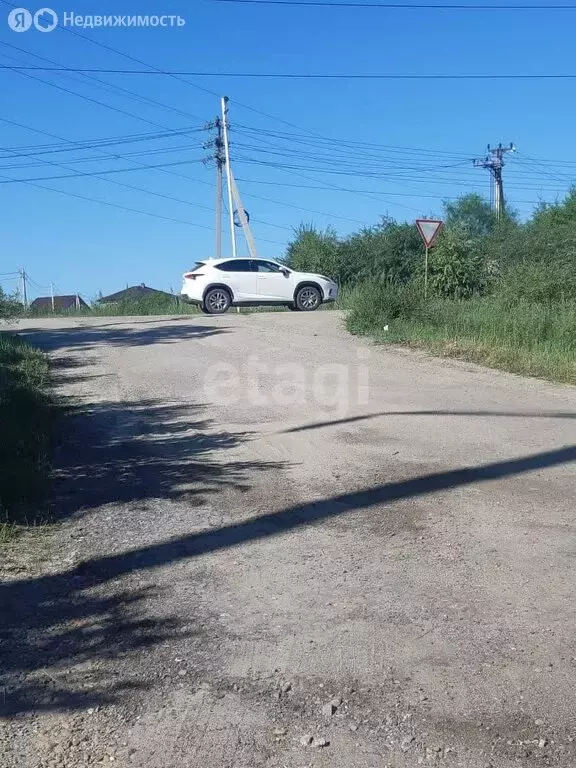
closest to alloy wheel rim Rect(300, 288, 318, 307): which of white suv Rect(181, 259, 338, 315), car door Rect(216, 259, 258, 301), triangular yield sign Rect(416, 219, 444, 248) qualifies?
white suv Rect(181, 259, 338, 315)

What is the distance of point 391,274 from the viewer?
3316 cm

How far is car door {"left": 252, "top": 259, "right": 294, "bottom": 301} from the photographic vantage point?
81.4 feet

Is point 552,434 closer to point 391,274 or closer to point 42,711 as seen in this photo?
point 42,711

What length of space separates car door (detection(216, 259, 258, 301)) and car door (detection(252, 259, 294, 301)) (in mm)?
159

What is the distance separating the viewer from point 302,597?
17.1 feet

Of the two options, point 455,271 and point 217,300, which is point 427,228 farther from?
point 217,300

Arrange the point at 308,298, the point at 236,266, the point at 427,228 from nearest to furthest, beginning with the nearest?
the point at 427,228, the point at 236,266, the point at 308,298

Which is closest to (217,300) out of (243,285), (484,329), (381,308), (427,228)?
(243,285)

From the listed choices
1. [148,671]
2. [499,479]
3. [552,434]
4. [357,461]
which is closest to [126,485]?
[357,461]

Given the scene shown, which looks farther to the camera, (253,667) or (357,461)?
(357,461)

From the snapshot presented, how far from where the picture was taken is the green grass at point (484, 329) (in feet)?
48.6

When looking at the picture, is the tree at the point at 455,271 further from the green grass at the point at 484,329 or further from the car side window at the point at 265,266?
the car side window at the point at 265,266

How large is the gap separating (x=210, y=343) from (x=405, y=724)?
15069 mm

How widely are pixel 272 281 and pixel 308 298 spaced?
3.99 ft
